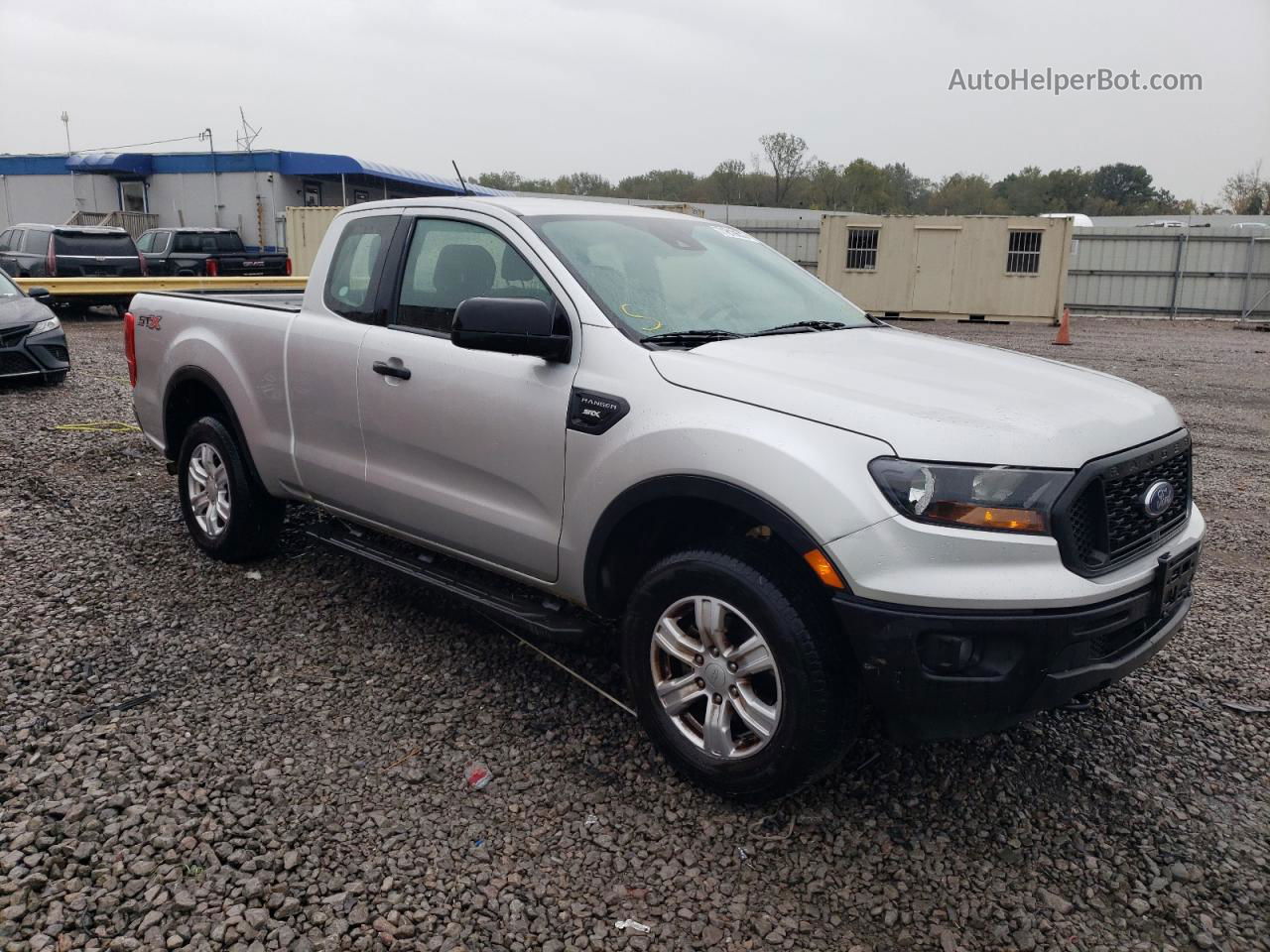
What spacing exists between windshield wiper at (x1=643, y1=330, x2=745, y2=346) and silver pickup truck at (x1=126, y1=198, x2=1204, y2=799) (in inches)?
0.6

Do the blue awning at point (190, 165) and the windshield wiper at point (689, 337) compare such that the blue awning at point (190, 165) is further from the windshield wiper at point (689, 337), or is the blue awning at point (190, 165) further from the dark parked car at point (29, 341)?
the windshield wiper at point (689, 337)

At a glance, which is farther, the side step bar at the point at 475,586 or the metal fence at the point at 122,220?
the metal fence at the point at 122,220

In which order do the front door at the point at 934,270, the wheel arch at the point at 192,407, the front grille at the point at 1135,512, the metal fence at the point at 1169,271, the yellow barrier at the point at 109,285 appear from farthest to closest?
the metal fence at the point at 1169,271
the front door at the point at 934,270
the yellow barrier at the point at 109,285
the wheel arch at the point at 192,407
the front grille at the point at 1135,512

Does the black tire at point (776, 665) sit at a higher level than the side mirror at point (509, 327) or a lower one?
lower

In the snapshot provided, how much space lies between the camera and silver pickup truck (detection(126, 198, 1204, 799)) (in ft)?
8.52

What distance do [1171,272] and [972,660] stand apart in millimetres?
27927

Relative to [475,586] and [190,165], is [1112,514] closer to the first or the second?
[475,586]

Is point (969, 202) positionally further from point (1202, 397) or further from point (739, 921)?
point (739, 921)

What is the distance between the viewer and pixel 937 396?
9.50 ft

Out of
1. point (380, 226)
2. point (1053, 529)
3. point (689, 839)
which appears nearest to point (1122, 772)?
point (1053, 529)

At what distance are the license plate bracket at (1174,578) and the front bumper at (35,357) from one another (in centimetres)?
1106

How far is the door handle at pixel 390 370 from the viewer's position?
12.7 feet

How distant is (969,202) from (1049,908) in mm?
67187

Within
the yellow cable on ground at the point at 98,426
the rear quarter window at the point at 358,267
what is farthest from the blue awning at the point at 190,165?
the rear quarter window at the point at 358,267
